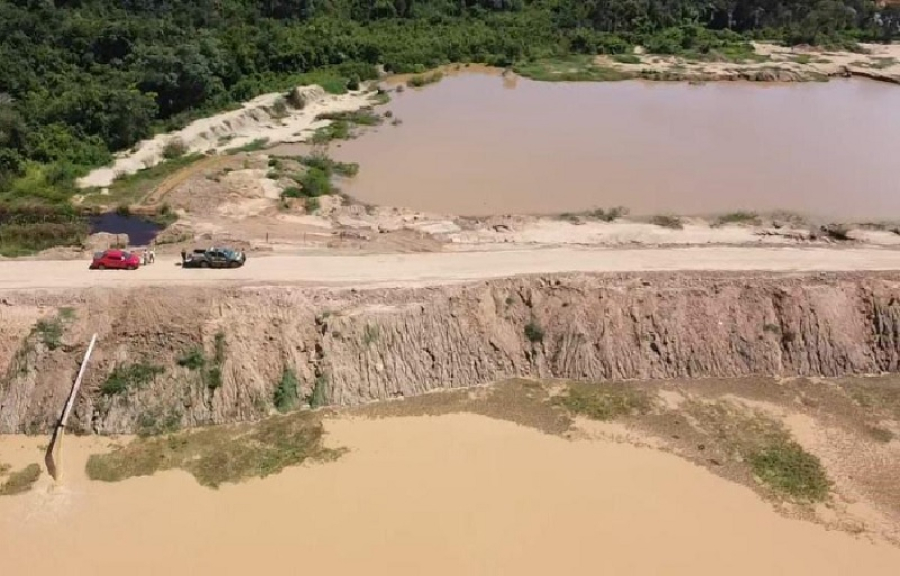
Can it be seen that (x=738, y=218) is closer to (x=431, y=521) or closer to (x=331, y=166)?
(x=331, y=166)

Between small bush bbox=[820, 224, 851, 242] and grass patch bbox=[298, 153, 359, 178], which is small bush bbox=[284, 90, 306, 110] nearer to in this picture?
grass patch bbox=[298, 153, 359, 178]

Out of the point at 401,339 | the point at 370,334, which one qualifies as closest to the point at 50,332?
the point at 370,334

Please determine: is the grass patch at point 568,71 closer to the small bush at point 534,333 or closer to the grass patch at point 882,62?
the grass patch at point 882,62

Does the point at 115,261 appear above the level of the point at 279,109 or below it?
below

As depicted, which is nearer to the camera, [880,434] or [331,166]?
[880,434]

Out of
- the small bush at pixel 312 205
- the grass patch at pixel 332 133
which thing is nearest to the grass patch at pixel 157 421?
the small bush at pixel 312 205

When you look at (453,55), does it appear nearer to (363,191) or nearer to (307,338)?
(363,191)
